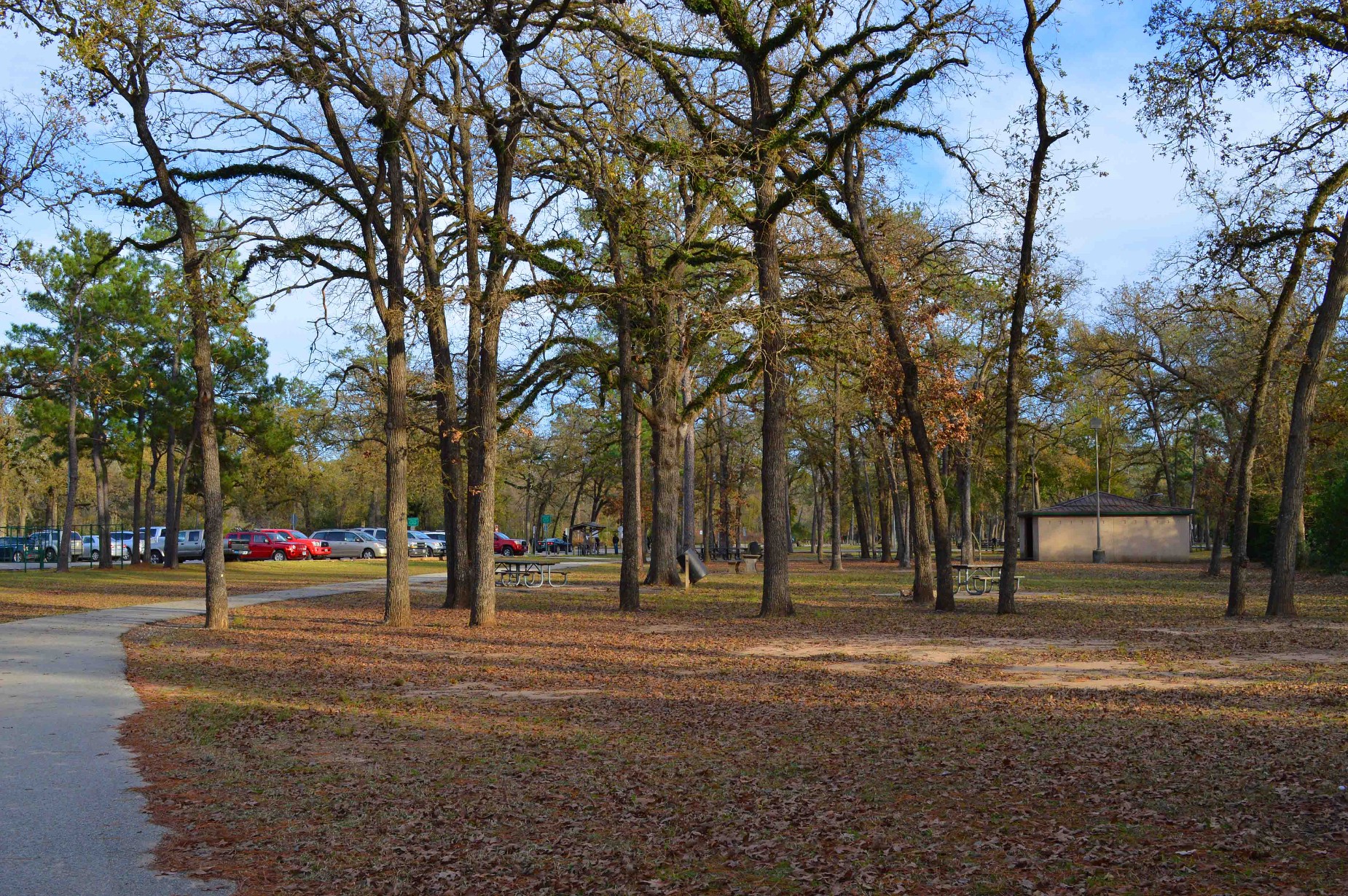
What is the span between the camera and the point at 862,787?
6.98m

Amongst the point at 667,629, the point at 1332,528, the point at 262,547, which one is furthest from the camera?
the point at 262,547

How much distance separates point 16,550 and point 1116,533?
4807 centimetres

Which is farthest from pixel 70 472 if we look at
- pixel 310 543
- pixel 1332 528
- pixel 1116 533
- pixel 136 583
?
pixel 1116 533

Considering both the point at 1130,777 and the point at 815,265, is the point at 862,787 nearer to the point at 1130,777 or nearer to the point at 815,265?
the point at 1130,777

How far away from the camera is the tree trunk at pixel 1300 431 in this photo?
55.2ft

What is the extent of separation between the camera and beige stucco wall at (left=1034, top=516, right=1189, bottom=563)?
47562 millimetres

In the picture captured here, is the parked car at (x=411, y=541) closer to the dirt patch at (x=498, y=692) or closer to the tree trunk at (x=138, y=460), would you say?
the tree trunk at (x=138, y=460)

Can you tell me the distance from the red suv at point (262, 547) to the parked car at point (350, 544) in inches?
155

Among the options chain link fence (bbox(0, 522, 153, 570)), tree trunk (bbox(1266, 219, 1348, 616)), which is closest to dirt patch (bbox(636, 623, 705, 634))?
tree trunk (bbox(1266, 219, 1348, 616))

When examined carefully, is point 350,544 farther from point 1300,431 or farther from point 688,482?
point 1300,431

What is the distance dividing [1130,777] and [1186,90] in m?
13.6

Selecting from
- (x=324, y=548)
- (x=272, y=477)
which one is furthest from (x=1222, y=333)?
(x=324, y=548)

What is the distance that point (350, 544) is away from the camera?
181ft

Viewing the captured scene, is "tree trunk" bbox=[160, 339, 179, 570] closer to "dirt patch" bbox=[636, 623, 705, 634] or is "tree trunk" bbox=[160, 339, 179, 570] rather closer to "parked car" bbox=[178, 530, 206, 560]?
"parked car" bbox=[178, 530, 206, 560]
